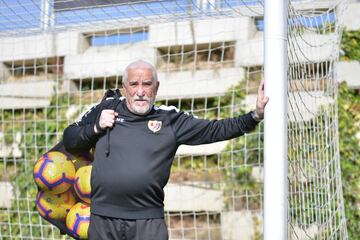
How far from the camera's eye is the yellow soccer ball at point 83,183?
2.94m

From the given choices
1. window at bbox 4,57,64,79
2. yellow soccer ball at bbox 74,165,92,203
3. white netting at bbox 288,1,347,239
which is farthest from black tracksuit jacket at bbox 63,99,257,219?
window at bbox 4,57,64,79

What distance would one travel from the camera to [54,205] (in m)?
3.09

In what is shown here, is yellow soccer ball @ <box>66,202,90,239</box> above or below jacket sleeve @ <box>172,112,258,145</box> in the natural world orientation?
below

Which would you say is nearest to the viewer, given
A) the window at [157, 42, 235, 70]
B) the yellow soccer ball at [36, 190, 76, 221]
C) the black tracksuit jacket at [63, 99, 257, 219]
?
the black tracksuit jacket at [63, 99, 257, 219]

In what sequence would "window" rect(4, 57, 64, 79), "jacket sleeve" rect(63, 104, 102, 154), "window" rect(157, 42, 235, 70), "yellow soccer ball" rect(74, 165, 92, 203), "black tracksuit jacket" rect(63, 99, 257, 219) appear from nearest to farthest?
"black tracksuit jacket" rect(63, 99, 257, 219), "jacket sleeve" rect(63, 104, 102, 154), "yellow soccer ball" rect(74, 165, 92, 203), "window" rect(157, 42, 235, 70), "window" rect(4, 57, 64, 79)

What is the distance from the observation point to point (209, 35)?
479 centimetres

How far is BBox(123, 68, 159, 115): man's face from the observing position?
Result: 97.4 inches

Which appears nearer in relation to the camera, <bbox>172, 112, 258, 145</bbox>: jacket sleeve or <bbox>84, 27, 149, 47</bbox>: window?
<bbox>172, 112, 258, 145</bbox>: jacket sleeve

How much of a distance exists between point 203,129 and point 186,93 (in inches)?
91.3

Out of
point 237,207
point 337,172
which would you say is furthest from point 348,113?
point 237,207

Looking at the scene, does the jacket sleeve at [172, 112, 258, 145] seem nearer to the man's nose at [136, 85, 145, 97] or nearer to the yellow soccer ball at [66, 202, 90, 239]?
the man's nose at [136, 85, 145, 97]

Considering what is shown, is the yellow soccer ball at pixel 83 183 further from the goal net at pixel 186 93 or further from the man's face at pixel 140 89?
the goal net at pixel 186 93

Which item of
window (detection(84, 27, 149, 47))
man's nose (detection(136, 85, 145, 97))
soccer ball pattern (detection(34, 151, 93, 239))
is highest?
window (detection(84, 27, 149, 47))

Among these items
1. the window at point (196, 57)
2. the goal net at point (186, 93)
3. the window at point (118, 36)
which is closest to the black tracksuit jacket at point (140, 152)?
the goal net at point (186, 93)
